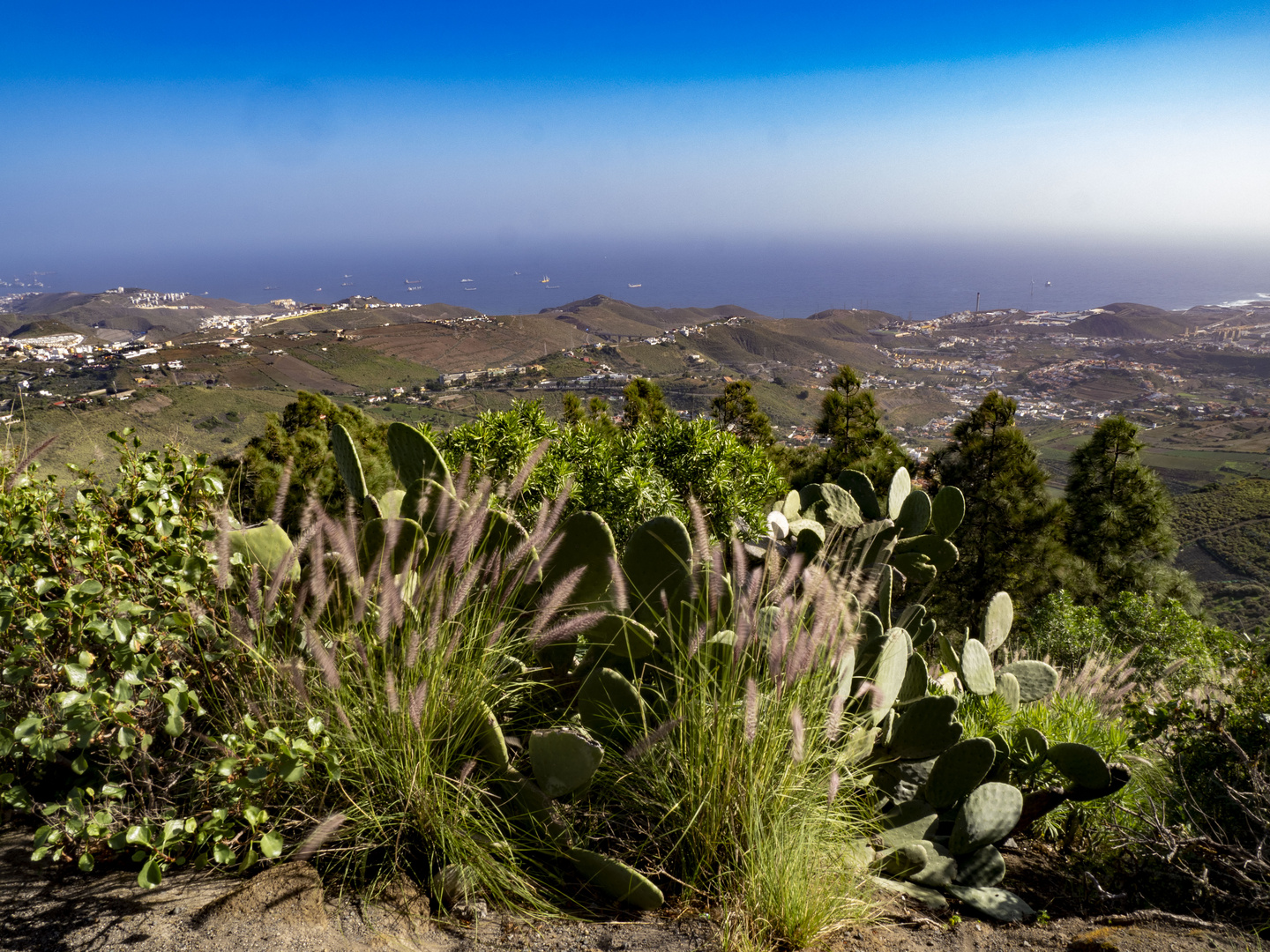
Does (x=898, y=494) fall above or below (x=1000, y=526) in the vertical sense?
above

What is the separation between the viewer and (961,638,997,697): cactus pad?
2820 mm

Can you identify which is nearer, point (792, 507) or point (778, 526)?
point (778, 526)

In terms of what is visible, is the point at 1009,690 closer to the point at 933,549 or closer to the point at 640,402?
the point at 933,549

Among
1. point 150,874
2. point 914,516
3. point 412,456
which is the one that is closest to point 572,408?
point 914,516

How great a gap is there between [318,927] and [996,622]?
319 cm

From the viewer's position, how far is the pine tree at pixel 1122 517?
42.6 ft

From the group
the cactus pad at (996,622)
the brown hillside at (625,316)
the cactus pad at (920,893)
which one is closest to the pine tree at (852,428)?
the cactus pad at (996,622)

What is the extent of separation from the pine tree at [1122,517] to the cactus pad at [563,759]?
14.0 meters

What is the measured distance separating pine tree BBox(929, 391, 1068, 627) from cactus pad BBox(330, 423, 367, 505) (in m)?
12.0

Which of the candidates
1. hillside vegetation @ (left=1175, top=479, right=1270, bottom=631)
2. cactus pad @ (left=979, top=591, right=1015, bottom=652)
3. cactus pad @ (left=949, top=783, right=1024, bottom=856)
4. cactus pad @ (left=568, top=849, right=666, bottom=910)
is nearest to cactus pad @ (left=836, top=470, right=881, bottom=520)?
cactus pad @ (left=979, top=591, right=1015, bottom=652)

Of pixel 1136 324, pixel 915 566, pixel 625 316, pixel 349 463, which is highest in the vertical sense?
pixel 625 316

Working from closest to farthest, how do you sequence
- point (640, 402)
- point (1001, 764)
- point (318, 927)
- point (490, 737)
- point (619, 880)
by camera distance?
point (318, 927), point (619, 880), point (490, 737), point (1001, 764), point (640, 402)

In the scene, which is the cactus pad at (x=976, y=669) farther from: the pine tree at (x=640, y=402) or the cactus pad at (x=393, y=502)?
the pine tree at (x=640, y=402)

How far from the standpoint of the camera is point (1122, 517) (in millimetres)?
13141
